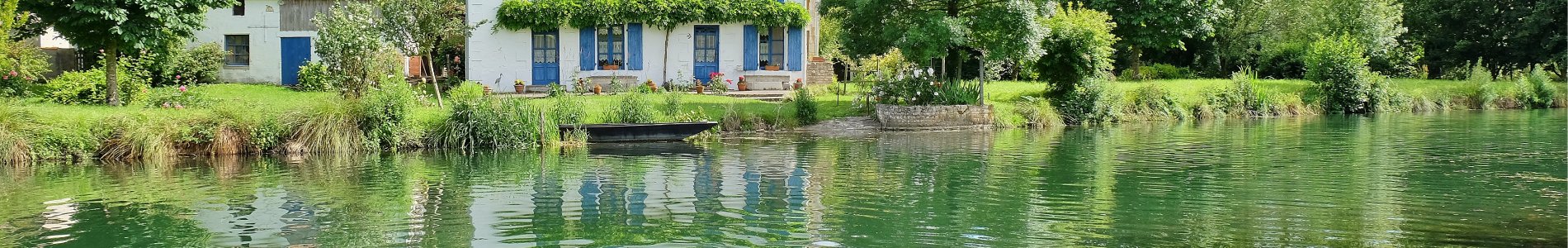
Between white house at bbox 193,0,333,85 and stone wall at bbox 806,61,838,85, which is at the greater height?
white house at bbox 193,0,333,85

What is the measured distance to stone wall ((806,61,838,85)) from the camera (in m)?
32.8

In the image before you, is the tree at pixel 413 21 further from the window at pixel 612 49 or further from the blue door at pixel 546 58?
the window at pixel 612 49

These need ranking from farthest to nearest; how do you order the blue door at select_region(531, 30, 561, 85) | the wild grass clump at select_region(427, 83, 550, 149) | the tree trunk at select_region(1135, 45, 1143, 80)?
→ 1. the tree trunk at select_region(1135, 45, 1143, 80)
2. the blue door at select_region(531, 30, 561, 85)
3. the wild grass clump at select_region(427, 83, 550, 149)

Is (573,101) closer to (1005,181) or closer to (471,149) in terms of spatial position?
(471,149)

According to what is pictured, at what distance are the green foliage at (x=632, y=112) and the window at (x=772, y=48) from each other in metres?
8.15

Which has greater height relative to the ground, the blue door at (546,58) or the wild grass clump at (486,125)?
the blue door at (546,58)

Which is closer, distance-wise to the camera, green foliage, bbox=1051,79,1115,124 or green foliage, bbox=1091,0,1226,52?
green foliage, bbox=1051,79,1115,124

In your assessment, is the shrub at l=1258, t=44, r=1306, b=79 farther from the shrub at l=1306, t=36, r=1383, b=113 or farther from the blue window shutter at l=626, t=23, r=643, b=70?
the blue window shutter at l=626, t=23, r=643, b=70

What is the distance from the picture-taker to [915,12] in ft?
86.9

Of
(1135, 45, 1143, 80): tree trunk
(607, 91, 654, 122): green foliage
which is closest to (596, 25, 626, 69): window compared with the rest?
(607, 91, 654, 122): green foliage

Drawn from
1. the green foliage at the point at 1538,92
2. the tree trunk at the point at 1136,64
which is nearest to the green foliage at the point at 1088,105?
the tree trunk at the point at 1136,64

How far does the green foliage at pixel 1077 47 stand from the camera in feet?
85.9

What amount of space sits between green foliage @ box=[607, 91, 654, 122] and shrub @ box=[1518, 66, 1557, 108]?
23.6 meters

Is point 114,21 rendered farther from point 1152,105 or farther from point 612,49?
point 1152,105
